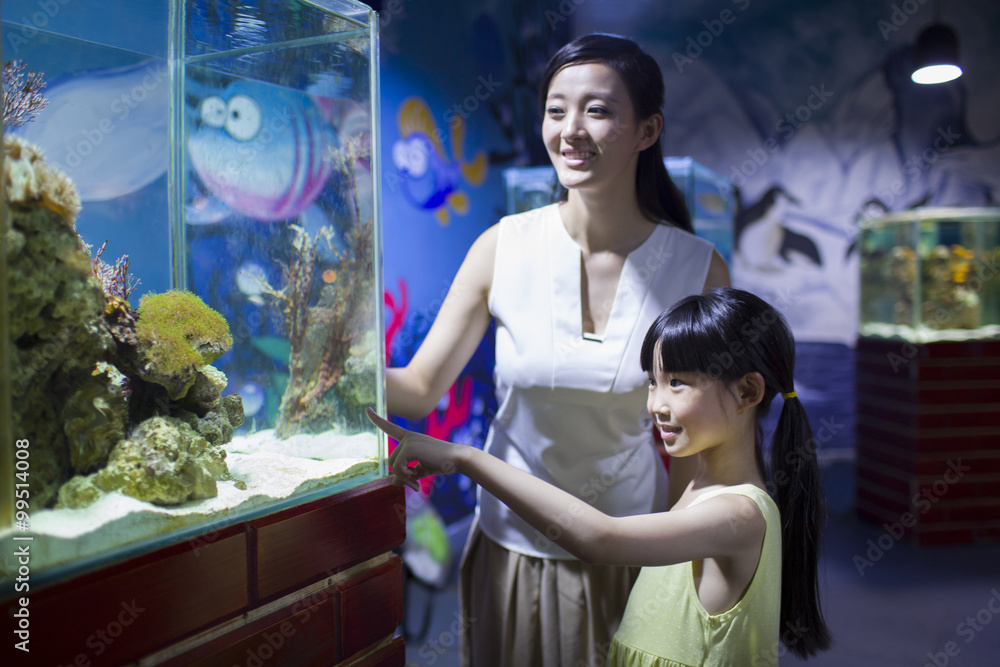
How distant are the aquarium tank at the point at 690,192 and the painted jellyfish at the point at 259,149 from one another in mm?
2039

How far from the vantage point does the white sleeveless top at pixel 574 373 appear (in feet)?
4.77

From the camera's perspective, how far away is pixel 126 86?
1086 mm

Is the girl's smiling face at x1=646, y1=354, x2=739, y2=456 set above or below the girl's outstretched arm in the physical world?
above

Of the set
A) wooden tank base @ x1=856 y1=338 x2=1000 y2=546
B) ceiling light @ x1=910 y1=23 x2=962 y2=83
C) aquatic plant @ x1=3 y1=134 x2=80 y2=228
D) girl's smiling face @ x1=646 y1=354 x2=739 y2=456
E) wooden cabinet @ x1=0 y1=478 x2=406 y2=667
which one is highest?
ceiling light @ x1=910 y1=23 x2=962 y2=83

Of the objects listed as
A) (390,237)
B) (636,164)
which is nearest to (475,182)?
(390,237)

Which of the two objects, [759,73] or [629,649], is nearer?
[629,649]

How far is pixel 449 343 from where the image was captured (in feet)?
5.11

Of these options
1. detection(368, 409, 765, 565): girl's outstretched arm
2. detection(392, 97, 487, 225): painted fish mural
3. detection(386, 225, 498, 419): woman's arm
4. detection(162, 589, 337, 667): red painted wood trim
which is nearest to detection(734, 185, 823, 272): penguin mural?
detection(392, 97, 487, 225): painted fish mural

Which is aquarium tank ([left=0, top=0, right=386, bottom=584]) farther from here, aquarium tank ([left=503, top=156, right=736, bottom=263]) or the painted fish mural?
aquarium tank ([left=503, top=156, right=736, bottom=263])

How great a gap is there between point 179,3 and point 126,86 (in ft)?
0.52

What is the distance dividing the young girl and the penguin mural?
5.05m

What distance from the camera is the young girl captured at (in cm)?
107

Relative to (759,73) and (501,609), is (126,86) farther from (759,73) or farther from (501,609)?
(759,73)

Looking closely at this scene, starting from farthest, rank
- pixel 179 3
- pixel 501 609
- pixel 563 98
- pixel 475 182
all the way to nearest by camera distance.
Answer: pixel 475 182 < pixel 501 609 < pixel 563 98 < pixel 179 3
